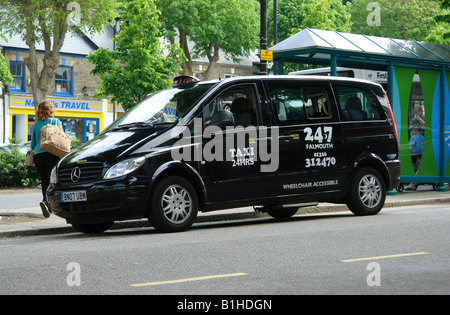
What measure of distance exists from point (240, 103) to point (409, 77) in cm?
709

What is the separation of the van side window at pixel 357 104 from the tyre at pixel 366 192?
0.86m

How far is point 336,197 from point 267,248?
369 cm

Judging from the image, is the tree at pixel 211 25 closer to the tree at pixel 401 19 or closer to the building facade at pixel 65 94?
the building facade at pixel 65 94

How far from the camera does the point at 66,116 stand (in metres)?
48.4

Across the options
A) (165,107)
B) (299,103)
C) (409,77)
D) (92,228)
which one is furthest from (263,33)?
(92,228)

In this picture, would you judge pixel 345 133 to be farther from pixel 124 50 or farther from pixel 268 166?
pixel 124 50

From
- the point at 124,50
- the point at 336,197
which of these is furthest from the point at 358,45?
the point at 124,50

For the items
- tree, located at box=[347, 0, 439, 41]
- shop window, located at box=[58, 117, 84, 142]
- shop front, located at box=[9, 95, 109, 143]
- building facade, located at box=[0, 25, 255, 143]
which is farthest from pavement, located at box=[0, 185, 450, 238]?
tree, located at box=[347, 0, 439, 41]

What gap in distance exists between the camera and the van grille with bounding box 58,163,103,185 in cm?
974

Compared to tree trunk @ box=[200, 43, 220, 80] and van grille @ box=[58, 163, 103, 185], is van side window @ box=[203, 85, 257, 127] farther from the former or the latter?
tree trunk @ box=[200, 43, 220, 80]

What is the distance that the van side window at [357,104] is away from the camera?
12023 millimetres

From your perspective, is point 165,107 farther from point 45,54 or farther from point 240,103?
point 45,54

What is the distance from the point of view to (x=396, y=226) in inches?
412
